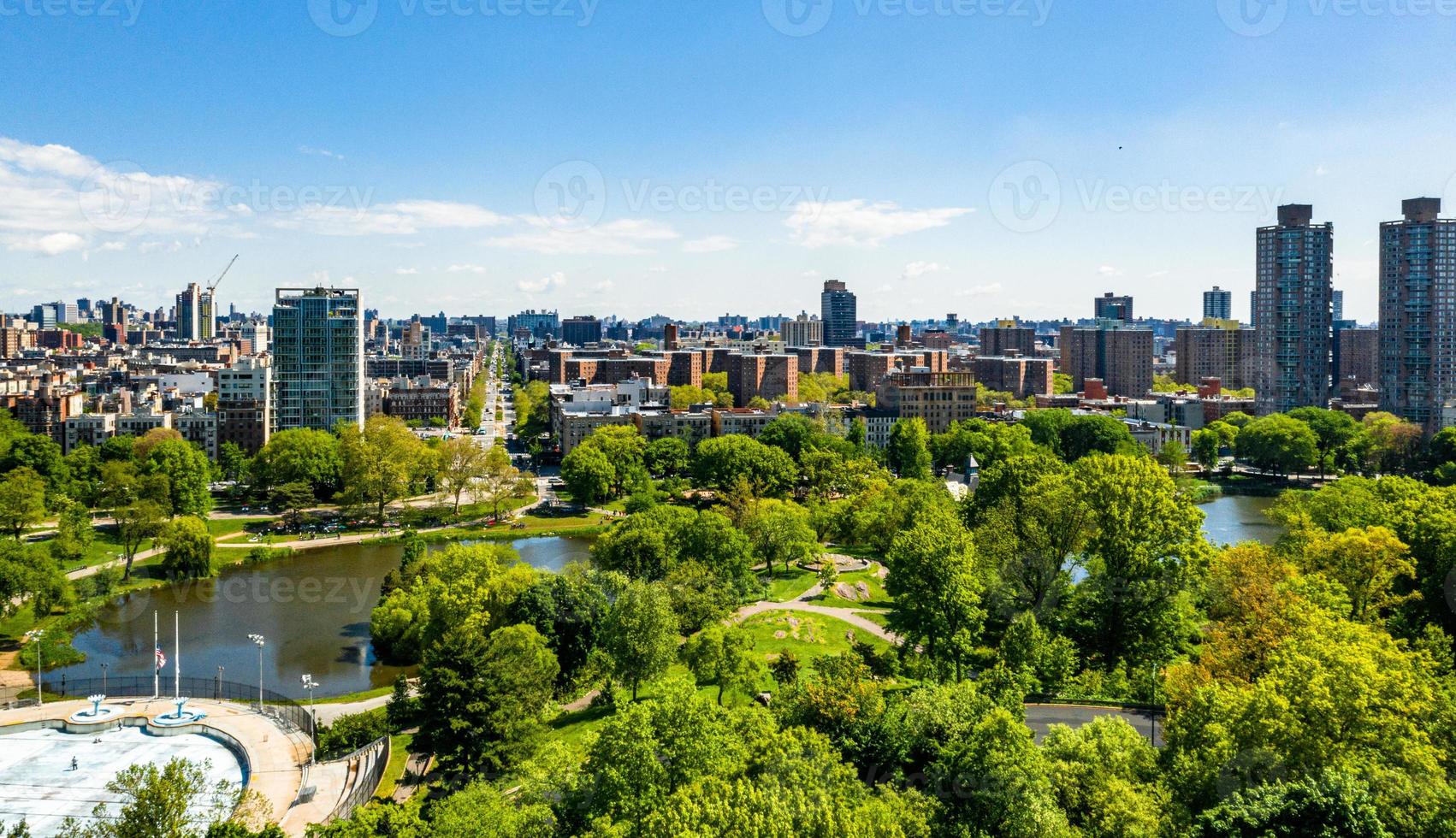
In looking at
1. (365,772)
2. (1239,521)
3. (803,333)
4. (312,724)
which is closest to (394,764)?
(365,772)

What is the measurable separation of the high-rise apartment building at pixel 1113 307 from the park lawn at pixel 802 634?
123 metres

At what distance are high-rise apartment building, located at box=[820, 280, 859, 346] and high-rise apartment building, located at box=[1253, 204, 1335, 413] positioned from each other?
66.3 metres

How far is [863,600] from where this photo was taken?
30297 mm

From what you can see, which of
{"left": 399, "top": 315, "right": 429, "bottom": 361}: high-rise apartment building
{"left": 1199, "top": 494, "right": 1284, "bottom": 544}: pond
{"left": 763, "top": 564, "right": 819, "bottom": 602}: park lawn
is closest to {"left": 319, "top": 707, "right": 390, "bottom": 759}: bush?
{"left": 763, "top": 564, "right": 819, "bottom": 602}: park lawn

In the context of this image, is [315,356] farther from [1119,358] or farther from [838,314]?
[838,314]

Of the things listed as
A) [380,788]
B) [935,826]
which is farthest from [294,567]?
[935,826]

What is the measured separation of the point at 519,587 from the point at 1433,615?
20488 millimetres

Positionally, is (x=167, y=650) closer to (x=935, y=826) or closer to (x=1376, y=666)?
(x=935, y=826)

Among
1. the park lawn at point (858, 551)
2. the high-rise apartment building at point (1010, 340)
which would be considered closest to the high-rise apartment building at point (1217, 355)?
the high-rise apartment building at point (1010, 340)

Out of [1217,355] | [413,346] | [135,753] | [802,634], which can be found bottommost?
[135,753]

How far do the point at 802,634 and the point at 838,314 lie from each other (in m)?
113

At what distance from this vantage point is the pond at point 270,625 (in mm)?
25656

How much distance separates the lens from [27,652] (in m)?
25.5

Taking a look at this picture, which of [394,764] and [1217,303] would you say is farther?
[1217,303]
